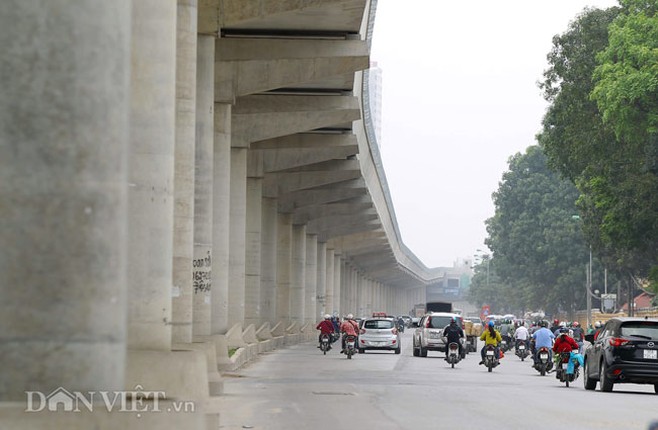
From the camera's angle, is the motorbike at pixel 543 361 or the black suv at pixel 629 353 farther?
the motorbike at pixel 543 361

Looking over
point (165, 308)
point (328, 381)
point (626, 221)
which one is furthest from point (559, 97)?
point (165, 308)

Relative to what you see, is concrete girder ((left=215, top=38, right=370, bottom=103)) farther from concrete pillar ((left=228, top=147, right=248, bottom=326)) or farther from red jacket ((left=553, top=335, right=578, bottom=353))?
red jacket ((left=553, top=335, right=578, bottom=353))

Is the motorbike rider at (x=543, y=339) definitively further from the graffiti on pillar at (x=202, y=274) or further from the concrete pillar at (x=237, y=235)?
the concrete pillar at (x=237, y=235)

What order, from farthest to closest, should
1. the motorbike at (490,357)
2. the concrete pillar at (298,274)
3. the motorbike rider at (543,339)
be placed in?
the concrete pillar at (298,274) < the motorbike at (490,357) < the motorbike rider at (543,339)

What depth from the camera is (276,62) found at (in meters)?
39.8

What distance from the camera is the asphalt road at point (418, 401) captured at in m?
20.3

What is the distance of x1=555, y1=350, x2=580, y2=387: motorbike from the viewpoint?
33.3 m

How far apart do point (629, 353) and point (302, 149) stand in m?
30.0

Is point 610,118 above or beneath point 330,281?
above

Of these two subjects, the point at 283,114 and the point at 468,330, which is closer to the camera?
the point at 283,114

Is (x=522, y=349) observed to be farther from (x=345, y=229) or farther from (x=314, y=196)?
(x=345, y=229)

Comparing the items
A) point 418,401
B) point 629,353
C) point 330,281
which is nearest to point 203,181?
point 418,401

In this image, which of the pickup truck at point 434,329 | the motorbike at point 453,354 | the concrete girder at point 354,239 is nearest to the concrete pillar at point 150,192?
the motorbike at point 453,354

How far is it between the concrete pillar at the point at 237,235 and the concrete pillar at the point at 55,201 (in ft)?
128
